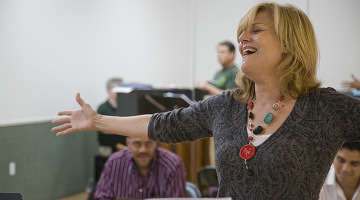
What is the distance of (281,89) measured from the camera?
1.32m

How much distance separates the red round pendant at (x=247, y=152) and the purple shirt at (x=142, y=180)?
1.41m

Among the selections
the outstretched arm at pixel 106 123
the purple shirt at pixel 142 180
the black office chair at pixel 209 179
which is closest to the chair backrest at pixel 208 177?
the black office chair at pixel 209 179

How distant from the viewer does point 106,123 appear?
148cm

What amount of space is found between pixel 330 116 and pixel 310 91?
109 millimetres

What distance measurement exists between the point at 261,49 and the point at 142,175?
1609mm

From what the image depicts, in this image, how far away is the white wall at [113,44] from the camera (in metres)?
2.70

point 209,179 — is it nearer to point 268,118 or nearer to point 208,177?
point 208,177

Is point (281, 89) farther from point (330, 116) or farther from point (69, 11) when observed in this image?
point (69, 11)

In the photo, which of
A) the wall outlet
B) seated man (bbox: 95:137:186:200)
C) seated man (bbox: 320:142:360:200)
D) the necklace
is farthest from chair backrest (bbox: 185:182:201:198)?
the wall outlet

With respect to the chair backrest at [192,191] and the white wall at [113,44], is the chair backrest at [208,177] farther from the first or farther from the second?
the white wall at [113,44]

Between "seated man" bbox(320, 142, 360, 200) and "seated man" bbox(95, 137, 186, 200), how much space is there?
908mm

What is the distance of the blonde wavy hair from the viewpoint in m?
1.28

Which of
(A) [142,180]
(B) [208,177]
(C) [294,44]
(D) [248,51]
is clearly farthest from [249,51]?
(B) [208,177]

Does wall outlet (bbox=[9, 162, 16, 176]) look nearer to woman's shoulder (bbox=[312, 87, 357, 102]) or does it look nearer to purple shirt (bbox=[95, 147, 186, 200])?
purple shirt (bbox=[95, 147, 186, 200])
